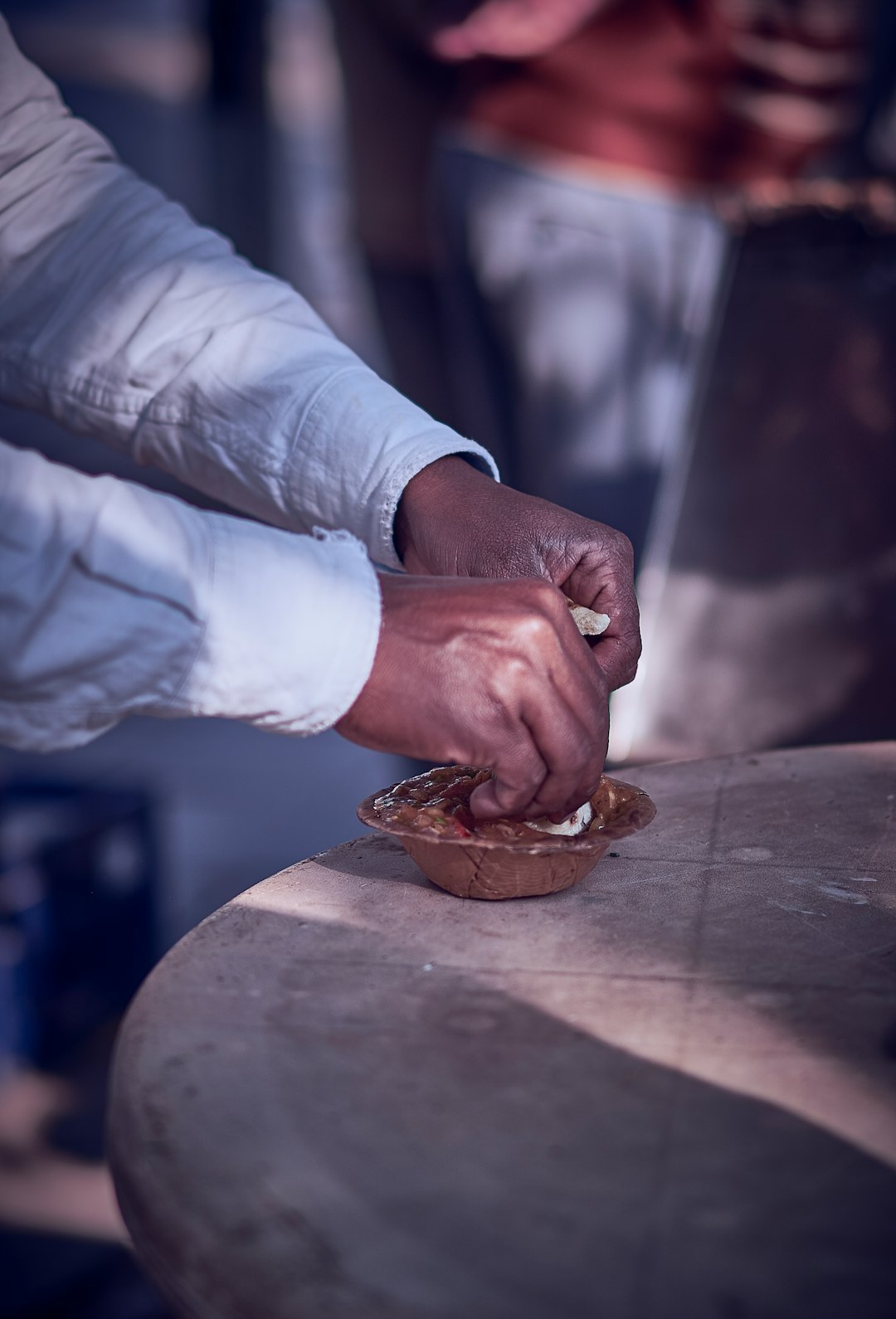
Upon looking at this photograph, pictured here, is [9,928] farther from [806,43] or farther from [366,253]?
[806,43]

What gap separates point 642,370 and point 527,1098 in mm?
2119

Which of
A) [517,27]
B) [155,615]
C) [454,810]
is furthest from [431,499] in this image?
[517,27]

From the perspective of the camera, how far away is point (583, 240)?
2555mm

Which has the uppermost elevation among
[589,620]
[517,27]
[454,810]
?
[517,27]

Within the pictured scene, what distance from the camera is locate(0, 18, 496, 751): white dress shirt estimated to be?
0.93 metres

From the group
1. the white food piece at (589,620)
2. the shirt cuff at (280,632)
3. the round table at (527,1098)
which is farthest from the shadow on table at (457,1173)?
the white food piece at (589,620)

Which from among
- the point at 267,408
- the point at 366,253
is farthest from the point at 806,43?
the point at 267,408

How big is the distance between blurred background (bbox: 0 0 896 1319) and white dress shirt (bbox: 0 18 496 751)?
3.78ft

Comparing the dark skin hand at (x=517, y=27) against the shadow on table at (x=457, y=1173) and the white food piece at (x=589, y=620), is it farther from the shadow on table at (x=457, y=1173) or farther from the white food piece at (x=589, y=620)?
the shadow on table at (x=457, y=1173)

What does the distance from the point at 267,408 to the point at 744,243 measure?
5.17 ft

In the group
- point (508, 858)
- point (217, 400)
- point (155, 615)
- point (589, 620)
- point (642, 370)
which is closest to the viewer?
point (155, 615)

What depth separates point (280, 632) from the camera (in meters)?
0.92

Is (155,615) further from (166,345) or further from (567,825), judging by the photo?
(166,345)

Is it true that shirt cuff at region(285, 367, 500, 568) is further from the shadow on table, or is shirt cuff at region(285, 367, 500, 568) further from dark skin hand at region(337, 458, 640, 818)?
the shadow on table
